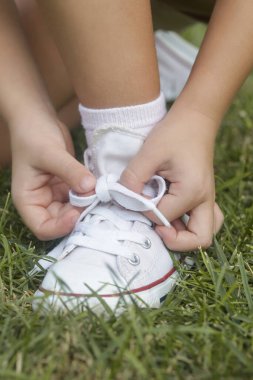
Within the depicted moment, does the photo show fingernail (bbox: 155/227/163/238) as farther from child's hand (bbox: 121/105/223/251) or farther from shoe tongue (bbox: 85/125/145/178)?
shoe tongue (bbox: 85/125/145/178)

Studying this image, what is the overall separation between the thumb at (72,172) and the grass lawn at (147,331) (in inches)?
4.8

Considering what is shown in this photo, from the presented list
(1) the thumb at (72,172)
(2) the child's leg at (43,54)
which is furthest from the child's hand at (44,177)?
(2) the child's leg at (43,54)

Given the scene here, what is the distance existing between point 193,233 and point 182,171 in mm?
104

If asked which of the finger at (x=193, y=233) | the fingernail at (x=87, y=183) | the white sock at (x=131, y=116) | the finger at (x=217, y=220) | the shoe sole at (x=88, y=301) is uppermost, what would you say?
the white sock at (x=131, y=116)

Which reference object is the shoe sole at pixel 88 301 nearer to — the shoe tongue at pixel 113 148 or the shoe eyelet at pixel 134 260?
the shoe eyelet at pixel 134 260

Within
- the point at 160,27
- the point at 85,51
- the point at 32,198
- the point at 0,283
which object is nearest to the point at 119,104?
the point at 85,51

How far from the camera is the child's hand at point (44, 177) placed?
3.64 feet

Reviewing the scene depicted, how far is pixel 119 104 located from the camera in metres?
1.13

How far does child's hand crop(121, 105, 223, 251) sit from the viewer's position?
3.58ft

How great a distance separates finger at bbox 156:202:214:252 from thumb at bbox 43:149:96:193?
13 cm

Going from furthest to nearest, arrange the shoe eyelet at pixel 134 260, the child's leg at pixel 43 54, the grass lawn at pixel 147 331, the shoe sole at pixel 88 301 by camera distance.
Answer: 1. the child's leg at pixel 43 54
2. the shoe eyelet at pixel 134 260
3. the shoe sole at pixel 88 301
4. the grass lawn at pixel 147 331

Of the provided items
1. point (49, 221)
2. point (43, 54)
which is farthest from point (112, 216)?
point (43, 54)

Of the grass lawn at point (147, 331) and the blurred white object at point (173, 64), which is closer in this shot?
the grass lawn at point (147, 331)

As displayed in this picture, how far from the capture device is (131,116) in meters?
1.14
